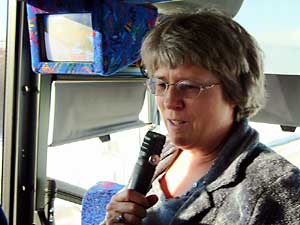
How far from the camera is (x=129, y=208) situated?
4.12 ft

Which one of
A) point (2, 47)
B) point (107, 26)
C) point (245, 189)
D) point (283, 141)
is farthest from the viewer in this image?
point (283, 141)

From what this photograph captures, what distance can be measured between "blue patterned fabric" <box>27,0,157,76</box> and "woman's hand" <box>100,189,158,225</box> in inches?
26.8

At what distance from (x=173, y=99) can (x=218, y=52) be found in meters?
0.18

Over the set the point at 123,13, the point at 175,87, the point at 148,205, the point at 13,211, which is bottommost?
the point at 13,211

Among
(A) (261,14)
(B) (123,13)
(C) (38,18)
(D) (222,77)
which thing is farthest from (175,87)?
(A) (261,14)

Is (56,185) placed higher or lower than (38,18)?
lower

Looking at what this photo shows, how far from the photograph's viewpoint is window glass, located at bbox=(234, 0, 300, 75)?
2.32 metres

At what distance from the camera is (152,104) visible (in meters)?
2.96

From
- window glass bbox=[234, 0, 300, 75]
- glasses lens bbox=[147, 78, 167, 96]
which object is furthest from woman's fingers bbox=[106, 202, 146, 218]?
window glass bbox=[234, 0, 300, 75]

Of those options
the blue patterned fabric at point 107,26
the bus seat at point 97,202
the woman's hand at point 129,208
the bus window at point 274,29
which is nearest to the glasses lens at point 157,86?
the woman's hand at point 129,208

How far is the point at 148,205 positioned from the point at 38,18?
1036 millimetres

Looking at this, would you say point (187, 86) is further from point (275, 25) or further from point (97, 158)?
point (97, 158)

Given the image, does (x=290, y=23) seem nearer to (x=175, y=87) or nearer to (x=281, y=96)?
(x=281, y=96)

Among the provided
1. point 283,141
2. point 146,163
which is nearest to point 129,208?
point 146,163
